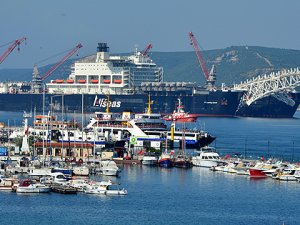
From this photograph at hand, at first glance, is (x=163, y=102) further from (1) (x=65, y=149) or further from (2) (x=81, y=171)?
(2) (x=81, y=171)

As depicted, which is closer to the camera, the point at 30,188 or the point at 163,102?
the point at 30,188

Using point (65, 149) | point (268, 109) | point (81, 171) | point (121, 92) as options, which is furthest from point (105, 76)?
point (81, 171)

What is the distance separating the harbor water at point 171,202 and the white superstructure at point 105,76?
97.3m

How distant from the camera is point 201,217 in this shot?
4991 centimetres

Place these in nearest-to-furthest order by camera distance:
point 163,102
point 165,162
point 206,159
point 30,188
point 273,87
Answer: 1. point 30,188
2. point 165,162
3. point 206,159
4. point 273,87
5. point 163,102

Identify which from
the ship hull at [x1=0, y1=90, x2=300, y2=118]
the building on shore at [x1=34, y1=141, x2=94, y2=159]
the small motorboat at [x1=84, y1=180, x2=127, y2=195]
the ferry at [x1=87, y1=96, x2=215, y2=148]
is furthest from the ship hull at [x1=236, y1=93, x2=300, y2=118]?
the small motorboat at [x1=84, y1=180, x2=127, y2=195]

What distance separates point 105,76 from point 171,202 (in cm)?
11498

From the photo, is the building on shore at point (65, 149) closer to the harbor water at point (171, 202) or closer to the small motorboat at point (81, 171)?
the harbor water at point (171, 202)

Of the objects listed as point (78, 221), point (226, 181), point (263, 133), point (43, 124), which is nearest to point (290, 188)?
point (226, 181)

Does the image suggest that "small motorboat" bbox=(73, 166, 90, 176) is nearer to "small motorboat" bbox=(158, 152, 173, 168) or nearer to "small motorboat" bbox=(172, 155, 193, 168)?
"small motorboat" bbox=(158, 152, 173, 168)

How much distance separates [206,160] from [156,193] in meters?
14.1

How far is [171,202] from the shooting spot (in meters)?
53.9

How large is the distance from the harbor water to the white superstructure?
319 ft

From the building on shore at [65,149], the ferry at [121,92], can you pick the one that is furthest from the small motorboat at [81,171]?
the ferry at [121,92]
